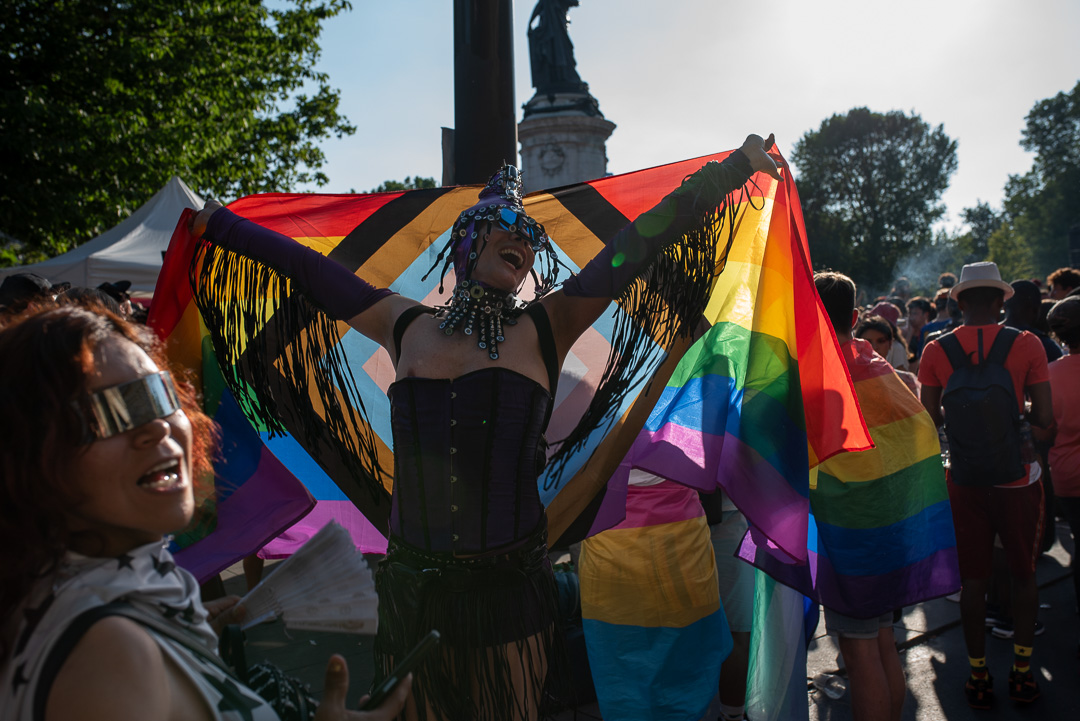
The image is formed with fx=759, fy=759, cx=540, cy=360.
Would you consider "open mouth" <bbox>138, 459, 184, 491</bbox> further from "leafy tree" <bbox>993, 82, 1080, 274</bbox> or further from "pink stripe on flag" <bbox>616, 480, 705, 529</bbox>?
"leafy tree" <bbox>993, 82, 1080, 274</bbox>

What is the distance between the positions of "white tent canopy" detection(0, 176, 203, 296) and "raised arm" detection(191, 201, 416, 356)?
594cm

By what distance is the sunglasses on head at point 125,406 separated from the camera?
3.26 feet

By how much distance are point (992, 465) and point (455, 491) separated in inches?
106

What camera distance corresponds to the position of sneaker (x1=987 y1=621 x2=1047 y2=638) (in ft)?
13.8

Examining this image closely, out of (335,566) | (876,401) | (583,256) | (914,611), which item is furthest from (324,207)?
(914,611)

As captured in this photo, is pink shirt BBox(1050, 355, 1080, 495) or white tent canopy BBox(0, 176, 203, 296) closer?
pink shirt BBox(1050, 355, 1080, 495)

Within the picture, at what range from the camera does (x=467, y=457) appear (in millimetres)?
1922

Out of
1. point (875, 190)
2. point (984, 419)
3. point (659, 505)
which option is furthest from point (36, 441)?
point (875, 190)

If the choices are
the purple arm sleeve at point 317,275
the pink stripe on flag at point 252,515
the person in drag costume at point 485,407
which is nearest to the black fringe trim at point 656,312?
the person in drag costume at point 485,407

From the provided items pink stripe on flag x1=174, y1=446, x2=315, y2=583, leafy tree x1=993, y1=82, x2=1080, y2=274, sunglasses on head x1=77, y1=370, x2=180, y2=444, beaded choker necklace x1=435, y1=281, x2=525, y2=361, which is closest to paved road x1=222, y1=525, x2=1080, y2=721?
pink stripe on flag x1=174, y1=446, x2=315, y2=583

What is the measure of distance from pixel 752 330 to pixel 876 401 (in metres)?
0.67

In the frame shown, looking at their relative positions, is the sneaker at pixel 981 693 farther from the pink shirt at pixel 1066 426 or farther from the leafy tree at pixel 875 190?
the leafy tree at pixel 875 190

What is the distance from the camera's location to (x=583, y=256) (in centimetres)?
287

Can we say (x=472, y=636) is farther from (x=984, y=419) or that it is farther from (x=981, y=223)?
(x=981, y=223)
